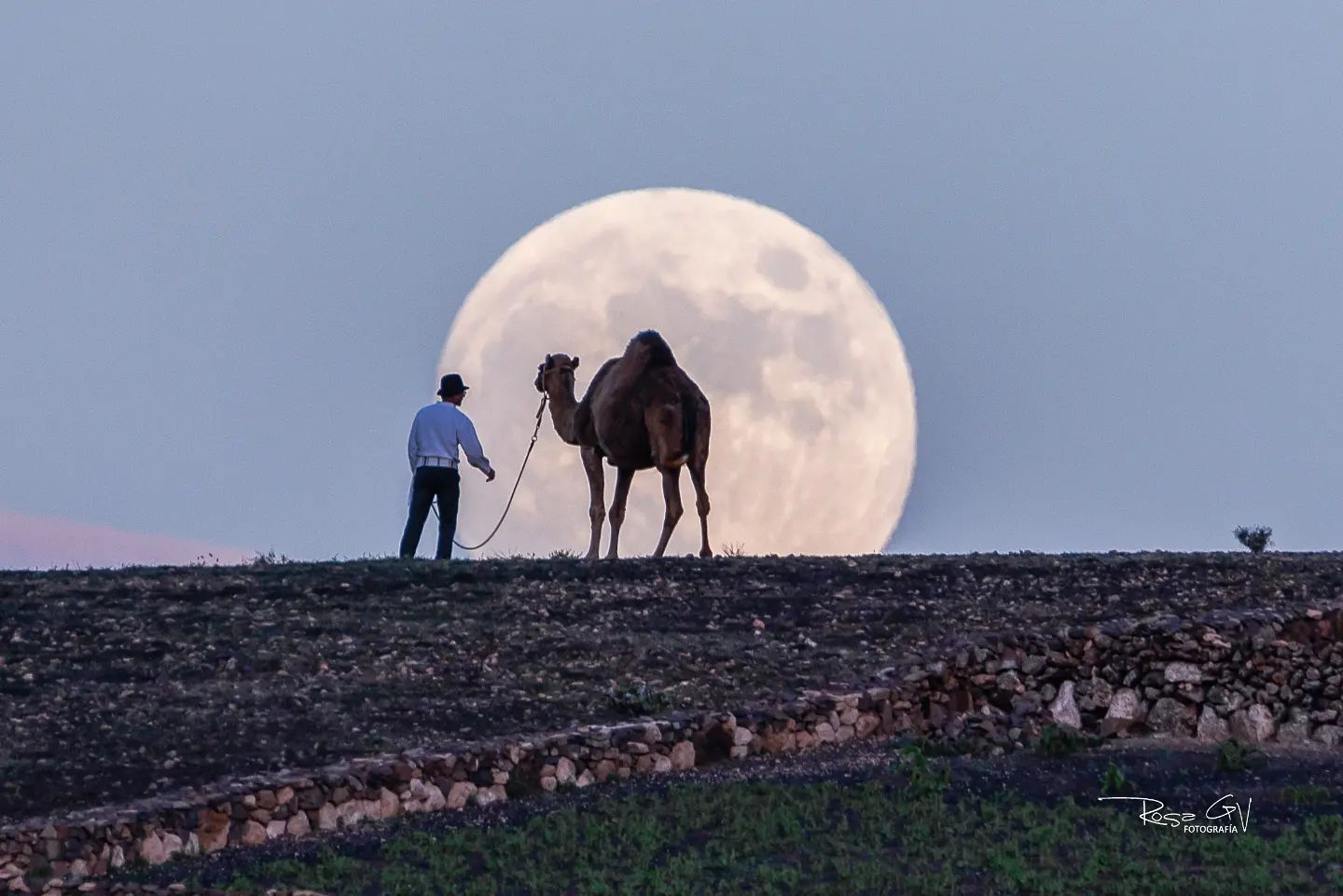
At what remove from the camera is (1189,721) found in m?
16.0

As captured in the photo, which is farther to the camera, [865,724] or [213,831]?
[865,724]

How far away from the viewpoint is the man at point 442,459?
20.5 m

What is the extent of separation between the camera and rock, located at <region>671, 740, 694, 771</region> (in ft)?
47.5

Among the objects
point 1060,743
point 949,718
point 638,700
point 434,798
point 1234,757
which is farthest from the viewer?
point 949,718

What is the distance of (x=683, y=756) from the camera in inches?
572

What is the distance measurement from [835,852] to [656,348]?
1208cm

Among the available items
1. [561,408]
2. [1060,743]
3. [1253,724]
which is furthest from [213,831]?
[561,408]

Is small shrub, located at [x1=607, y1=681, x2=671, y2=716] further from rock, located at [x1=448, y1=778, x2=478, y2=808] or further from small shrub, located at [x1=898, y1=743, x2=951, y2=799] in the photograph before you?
small shrub, located at [x1=898, y1=743, x2=951, y2=799]

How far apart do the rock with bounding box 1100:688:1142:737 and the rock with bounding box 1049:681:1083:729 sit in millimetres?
179

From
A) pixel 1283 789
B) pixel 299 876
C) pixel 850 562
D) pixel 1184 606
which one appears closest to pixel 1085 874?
pixel 1283 789

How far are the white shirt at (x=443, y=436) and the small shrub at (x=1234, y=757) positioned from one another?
28.0 feet

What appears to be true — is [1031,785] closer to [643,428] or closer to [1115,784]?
[1115,784]

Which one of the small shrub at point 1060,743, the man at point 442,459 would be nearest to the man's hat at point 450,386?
the man at point 442,459

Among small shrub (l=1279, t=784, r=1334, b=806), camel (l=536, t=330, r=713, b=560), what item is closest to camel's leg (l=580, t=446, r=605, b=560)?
camel (l=536, t=330, r=713, b=560)
